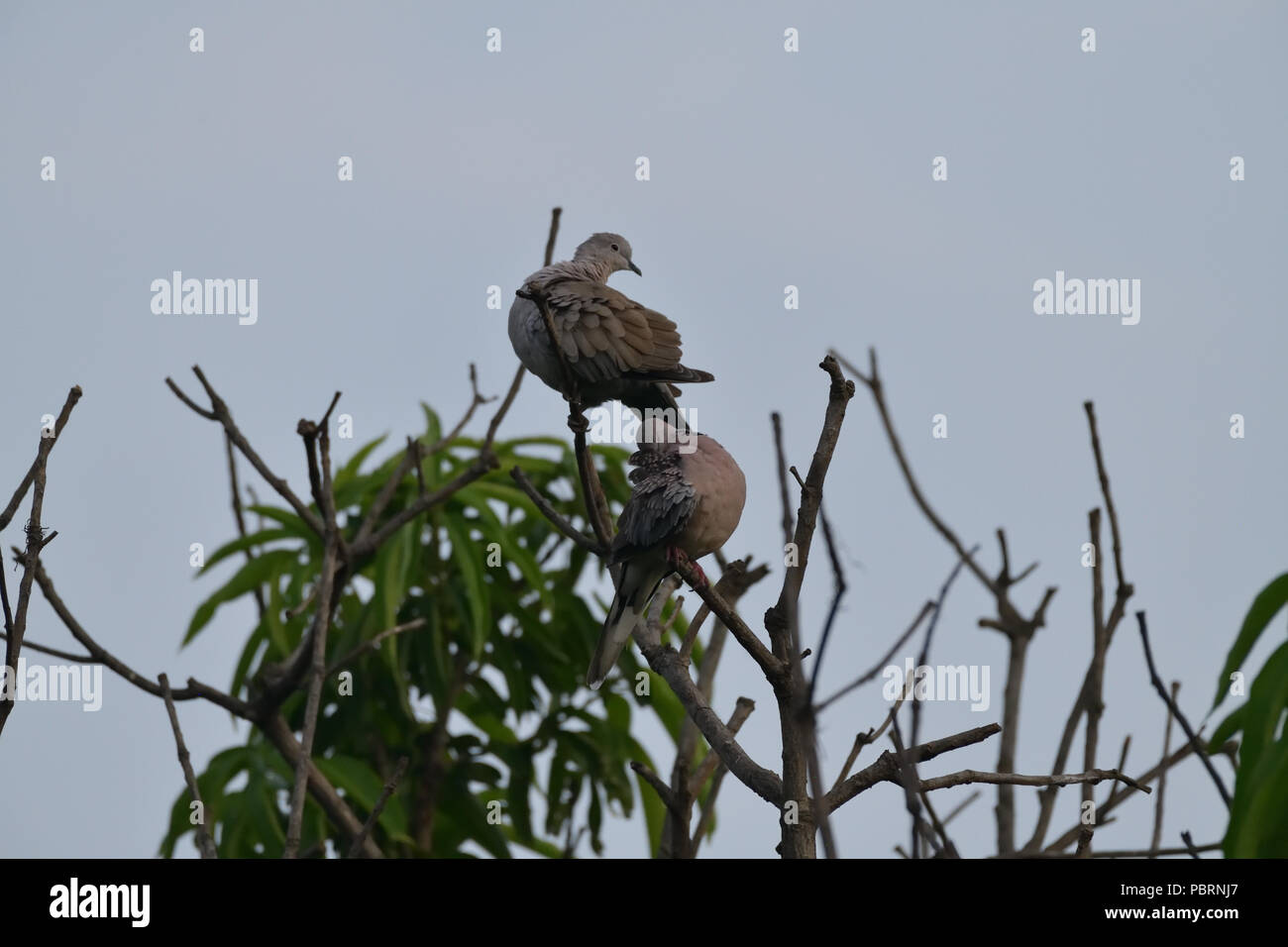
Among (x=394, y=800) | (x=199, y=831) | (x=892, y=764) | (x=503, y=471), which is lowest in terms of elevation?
(x=394, y=800)

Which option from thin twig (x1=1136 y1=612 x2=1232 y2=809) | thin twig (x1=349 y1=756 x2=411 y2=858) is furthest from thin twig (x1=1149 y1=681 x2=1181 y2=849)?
thin twig (x1=349 y1=756 x2=411 y2=858)

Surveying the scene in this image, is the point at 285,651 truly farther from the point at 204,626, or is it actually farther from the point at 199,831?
the point at 199,831

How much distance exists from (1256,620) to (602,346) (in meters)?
2.10

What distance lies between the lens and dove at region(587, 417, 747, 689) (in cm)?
349

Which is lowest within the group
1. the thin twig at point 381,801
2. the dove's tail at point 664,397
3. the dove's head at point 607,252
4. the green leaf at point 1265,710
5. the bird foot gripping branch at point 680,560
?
the thin twig at point 381,801

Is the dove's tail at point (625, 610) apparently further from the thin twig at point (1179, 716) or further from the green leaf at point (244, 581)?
the green leaf at point (244, 581)

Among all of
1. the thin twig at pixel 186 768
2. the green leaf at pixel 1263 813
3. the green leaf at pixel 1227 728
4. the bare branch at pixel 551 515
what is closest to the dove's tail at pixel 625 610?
the bare branch at pixel 551 515

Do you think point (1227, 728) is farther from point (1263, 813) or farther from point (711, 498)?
point (711, 498)

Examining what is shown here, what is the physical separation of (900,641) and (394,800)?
4.31 metres

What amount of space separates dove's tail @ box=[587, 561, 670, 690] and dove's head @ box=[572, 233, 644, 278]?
1598 mm

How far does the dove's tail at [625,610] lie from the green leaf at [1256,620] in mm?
1792

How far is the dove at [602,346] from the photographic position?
12.5ft
